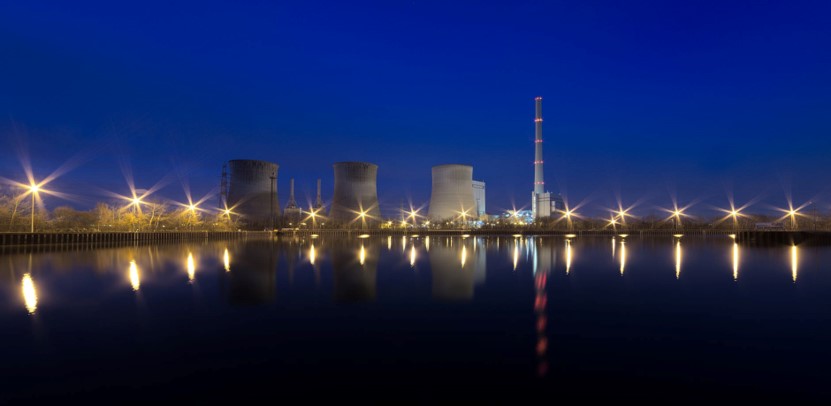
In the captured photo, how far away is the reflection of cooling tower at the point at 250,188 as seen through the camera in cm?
4494

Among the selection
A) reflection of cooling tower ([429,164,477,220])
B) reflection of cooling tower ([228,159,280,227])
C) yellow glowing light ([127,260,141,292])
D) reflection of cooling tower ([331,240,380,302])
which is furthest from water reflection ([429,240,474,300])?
reflection of cooling tower ([429,164,477,220])

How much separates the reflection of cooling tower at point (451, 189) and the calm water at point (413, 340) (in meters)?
42.0

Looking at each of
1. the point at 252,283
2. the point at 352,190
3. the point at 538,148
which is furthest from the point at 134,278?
the point at 538,148

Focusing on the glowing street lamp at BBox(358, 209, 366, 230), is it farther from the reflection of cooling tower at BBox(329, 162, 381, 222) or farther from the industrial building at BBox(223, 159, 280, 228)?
the industrial building at BBox(223, 159, 280, 228)

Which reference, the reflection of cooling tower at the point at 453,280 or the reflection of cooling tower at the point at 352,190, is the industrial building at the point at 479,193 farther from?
the reflection of cooling tower at the point at 453,280

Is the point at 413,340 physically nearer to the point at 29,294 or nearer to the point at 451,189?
the point at 29,294

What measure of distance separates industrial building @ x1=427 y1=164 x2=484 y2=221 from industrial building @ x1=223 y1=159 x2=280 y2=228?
59.6 ft

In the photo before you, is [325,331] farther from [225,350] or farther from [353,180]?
[353,180]

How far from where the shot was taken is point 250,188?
4531 cm

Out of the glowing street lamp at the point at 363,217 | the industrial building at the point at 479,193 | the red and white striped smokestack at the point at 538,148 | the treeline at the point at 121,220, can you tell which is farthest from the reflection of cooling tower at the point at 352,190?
the industrial building at the point at 479,193

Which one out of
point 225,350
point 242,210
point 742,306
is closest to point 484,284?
point 742,306

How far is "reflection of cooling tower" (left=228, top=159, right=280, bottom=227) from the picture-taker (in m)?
44.9

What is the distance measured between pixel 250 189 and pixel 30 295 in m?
39.9

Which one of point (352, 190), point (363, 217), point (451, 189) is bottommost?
point (363, 217)
